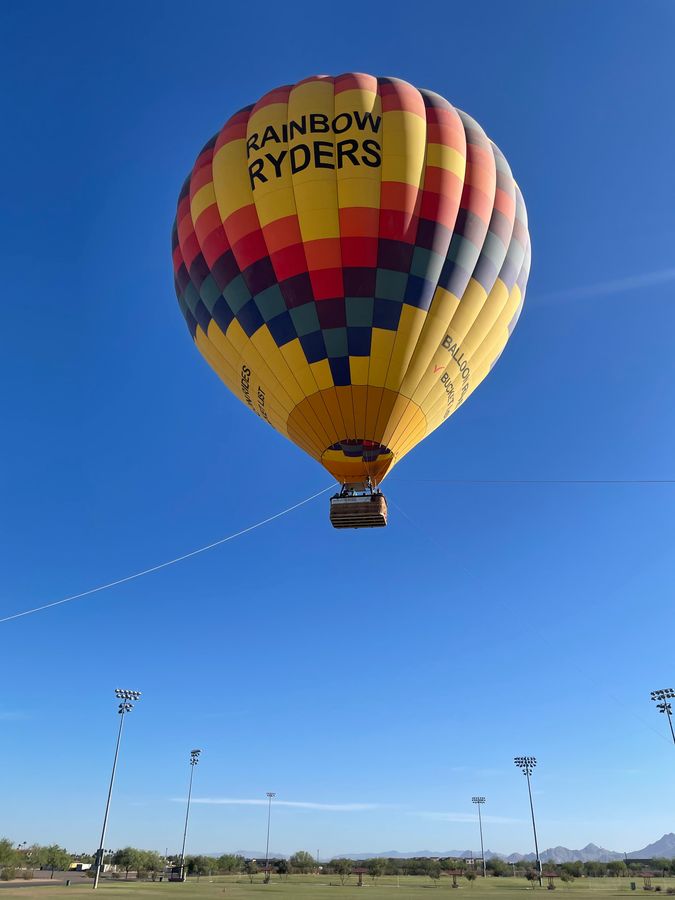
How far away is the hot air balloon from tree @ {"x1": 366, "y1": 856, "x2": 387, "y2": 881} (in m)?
84.3

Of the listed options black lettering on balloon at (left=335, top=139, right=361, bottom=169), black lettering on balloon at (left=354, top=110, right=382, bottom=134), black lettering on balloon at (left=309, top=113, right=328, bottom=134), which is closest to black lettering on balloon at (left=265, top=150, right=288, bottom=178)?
black lettering on balloon at (left=309, top=113, right=328, bottom=134)

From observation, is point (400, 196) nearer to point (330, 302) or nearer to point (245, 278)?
point (330, 302)

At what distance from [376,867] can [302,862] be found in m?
14.9

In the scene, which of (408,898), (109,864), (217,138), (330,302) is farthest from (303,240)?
(109,864)

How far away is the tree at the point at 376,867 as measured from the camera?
83.1 metres

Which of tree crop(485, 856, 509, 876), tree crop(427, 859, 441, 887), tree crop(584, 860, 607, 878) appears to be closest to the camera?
tree crop(427, 859, 441, 887)

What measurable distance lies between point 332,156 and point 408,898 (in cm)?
3540

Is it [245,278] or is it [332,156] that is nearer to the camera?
[332,156]

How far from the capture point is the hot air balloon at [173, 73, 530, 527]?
18.1 metres

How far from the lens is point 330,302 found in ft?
59.8

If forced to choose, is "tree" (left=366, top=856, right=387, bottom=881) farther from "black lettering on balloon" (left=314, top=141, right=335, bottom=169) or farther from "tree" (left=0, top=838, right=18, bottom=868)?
"black lettering on balloon" (left=314, top=141, right=335, bottom=169)

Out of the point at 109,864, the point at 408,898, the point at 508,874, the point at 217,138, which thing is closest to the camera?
the point at 217,138

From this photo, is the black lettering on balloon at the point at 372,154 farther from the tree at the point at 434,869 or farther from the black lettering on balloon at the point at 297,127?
the tree at the point at 434,869

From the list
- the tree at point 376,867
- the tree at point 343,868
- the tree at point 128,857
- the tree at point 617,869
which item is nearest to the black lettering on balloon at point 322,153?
the tree at point 128,857
